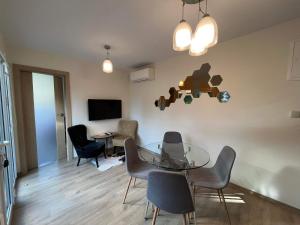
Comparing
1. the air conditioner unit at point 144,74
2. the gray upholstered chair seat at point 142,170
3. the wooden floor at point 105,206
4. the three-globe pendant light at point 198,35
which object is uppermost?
the air conditioner unit at point 144,74

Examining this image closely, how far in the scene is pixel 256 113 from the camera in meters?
2.13

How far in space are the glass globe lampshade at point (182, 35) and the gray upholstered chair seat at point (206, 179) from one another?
1508mm

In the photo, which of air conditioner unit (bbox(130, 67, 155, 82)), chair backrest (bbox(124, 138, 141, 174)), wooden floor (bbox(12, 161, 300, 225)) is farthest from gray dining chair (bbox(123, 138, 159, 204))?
air conditioner unit (bbox(130, 67, 155, 82))

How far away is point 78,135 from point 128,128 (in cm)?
128

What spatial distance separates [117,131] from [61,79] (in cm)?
190

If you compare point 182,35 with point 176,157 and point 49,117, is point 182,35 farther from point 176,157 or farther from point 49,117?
point 49,117

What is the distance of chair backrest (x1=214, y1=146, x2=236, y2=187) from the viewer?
5.49 ft

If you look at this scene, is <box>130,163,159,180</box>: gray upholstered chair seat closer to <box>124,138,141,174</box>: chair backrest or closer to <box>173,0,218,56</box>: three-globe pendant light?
<box>124,138,141,174</box>: chair backrest

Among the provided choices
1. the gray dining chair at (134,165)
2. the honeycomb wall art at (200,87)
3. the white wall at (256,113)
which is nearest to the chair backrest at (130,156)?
the gray dining chair at (134,165)

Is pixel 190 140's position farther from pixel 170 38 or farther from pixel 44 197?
pixel 44 197

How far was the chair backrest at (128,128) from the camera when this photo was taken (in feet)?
13.3

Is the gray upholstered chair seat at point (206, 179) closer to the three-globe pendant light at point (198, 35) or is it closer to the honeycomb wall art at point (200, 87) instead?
the honeycomb wall art at point (200, 87)

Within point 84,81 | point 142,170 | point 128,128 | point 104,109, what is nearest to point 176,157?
point 142,170

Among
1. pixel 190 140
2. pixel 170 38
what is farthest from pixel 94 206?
pixel 170 38
